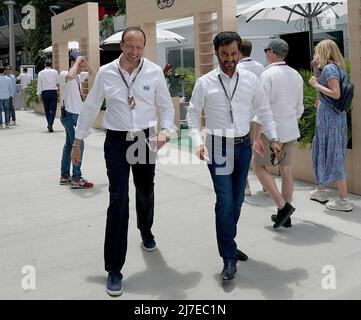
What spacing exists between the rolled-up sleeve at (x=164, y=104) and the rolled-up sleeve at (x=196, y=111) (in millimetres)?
140

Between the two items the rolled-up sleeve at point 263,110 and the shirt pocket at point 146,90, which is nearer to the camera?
the shirt pocket at point 146,90

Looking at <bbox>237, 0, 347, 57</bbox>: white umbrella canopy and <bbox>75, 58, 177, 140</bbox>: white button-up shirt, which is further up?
<bbox>237, 0, 347, 57</bbox>: white umbrella canopy

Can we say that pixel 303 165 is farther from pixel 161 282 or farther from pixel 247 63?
pixel 161 282

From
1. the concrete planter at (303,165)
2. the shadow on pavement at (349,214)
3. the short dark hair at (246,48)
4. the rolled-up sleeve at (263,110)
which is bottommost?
the shadow on pavement at (349,214)

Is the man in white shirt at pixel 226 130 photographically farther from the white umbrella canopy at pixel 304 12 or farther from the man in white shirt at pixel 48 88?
the man in white shirt at pixel 48 88

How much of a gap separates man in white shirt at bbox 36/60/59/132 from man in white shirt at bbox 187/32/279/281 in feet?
29.8

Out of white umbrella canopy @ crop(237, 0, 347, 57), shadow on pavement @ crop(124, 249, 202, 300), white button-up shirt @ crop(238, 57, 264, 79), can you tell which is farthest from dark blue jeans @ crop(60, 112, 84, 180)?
white umbrella canopy @ crop(237, 0, 347, 57)

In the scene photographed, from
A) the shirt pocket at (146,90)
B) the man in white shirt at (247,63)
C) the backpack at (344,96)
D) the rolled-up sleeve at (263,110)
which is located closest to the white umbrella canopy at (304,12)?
the man in white shirt at (247,63)

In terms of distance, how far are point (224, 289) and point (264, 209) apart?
196 cm

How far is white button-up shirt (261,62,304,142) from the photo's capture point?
15.3 feet

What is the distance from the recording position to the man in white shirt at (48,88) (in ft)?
39.3

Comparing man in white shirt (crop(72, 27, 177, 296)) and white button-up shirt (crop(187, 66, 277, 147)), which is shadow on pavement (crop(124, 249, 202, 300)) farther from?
white button-up shirt (crop(187, 66, 277, 147))

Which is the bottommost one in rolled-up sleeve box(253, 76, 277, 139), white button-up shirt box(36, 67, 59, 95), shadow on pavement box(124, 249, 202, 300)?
shadow on pavement box(124, 249, 202, 300)

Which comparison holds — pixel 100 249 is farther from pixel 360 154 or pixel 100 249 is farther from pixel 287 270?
pixel 360 154
